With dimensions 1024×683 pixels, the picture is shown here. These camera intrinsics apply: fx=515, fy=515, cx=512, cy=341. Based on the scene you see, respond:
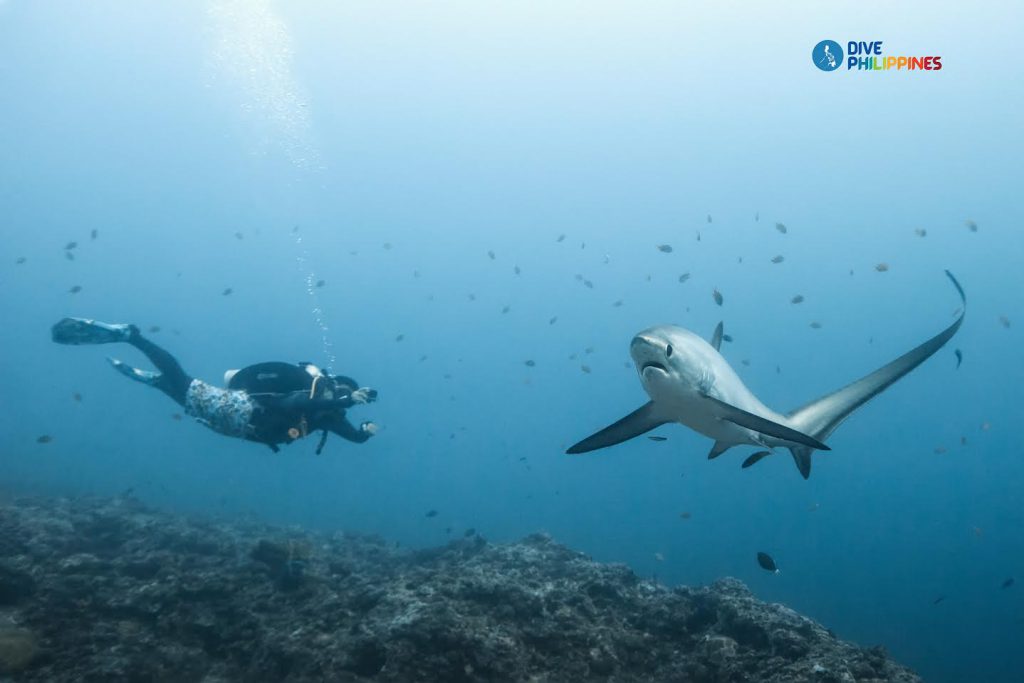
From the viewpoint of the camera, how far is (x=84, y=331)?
12.6m

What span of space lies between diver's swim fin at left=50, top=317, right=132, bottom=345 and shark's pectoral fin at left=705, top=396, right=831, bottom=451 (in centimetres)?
1399

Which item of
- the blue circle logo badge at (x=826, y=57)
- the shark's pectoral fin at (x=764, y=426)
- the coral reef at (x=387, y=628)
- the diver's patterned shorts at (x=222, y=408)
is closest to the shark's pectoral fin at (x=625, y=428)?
the shark's pectoral fin at (x=764, y=426)

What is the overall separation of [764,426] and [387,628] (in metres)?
5.07

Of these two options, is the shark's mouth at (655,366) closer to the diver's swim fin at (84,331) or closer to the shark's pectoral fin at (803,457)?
the shark's pectoral fin at (803,457)

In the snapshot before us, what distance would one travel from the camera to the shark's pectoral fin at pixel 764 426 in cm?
386

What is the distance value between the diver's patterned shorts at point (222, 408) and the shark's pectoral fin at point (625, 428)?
7971 millimetres

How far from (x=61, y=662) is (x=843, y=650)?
943 cm

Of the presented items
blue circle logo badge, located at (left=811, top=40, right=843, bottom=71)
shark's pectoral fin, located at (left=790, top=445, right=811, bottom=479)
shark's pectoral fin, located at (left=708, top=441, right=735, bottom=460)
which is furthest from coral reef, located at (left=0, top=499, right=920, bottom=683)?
blue circle logo badge, located at (left=811, top=40, right=843, bottom=71)

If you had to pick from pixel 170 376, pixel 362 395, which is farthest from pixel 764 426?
pixel 170 376

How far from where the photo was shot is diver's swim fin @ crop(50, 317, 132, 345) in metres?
12.5

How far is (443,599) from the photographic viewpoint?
281 inches

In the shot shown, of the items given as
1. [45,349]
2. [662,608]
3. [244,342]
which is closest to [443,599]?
[662,608]

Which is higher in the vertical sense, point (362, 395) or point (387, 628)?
point (362, 395)

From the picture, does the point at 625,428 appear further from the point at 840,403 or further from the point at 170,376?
the point at 170,376
